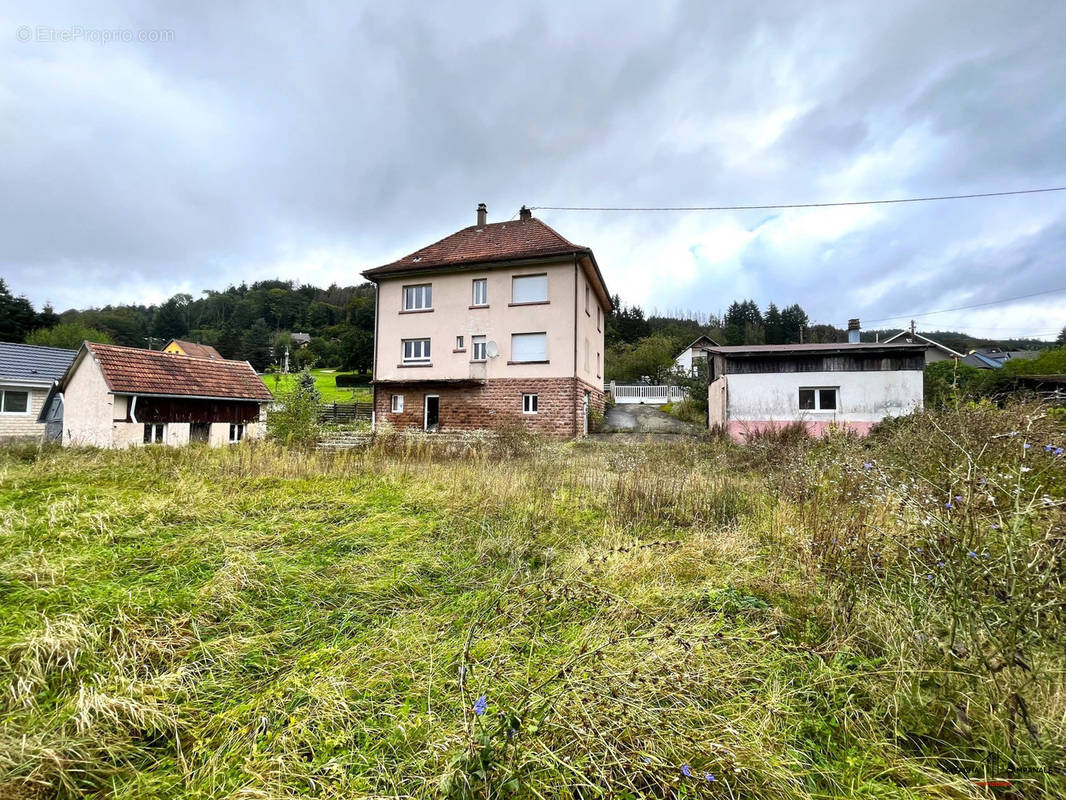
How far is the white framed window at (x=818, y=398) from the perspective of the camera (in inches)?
644

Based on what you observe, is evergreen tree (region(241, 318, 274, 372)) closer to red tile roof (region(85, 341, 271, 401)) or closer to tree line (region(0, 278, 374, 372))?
tree line (region(0, 278, 374, 372))

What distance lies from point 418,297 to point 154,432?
1129 cm

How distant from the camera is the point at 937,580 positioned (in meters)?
1.94

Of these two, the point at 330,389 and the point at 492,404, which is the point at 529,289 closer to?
the point at 492,404

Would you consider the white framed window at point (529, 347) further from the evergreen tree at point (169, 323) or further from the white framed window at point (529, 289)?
the evergreen tree at point (169, 323)

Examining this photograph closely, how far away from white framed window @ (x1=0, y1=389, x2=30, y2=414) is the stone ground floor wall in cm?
1692

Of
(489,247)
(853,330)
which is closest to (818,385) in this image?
(489,247)

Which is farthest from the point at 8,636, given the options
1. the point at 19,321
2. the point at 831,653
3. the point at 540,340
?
the point at 19,321

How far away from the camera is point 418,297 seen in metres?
20.7

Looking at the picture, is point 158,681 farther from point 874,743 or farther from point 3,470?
point 3,470

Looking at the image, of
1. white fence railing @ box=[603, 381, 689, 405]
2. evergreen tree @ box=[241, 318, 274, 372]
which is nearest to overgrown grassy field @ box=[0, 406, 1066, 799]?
white fence railing @ box=[603, 381, 689, 405]

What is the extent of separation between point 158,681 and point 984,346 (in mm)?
89331

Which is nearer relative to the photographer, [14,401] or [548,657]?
[548,657]

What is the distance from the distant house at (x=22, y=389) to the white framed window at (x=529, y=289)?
72.1 ft
